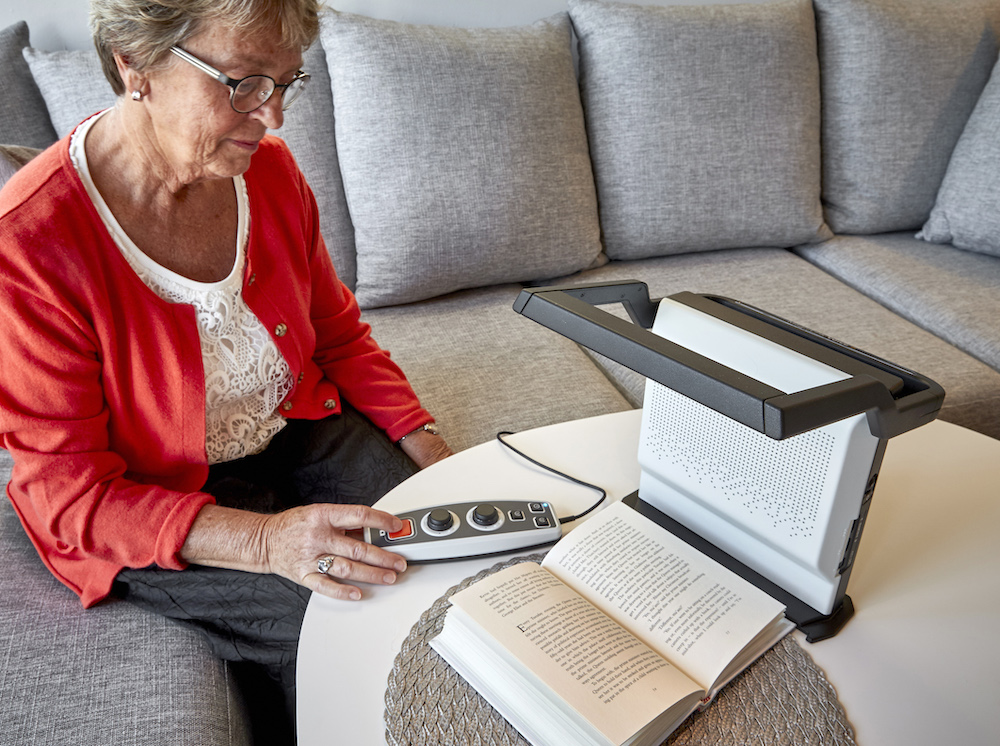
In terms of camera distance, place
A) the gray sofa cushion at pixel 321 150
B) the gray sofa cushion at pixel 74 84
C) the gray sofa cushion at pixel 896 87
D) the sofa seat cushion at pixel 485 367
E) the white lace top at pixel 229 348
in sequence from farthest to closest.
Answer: the gray sofa cushion at pixel 896 87 → the gray sofa cushion at pixel 321 150 → the gray sofa cushion at pixel 74 84 → the sofa seat cushion at pixel 485 367 → the white lace top at pixel 229 348

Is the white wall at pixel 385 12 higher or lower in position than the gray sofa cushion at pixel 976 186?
higher

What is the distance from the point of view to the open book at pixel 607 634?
2.07 ft

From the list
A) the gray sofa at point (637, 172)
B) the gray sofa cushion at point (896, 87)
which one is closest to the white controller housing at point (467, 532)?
the gray sofa at point (637, 172)

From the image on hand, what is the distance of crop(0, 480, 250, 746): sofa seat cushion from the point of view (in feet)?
2.81

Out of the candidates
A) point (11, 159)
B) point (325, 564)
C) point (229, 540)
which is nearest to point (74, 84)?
point (11, 159)

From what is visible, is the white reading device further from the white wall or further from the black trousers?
the white wall

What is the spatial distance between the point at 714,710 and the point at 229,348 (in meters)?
0.74

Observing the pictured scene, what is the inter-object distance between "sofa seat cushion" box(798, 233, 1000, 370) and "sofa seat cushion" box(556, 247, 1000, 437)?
0.18 ft

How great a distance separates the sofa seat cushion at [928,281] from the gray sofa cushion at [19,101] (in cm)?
189

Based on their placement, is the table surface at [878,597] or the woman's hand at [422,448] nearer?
the table surface at [878,597]

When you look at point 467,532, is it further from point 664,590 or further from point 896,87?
point 896,87

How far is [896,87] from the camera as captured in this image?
2.02m

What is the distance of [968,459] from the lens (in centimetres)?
102

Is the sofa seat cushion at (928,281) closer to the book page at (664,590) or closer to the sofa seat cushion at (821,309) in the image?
the sofa seat cushion at (821,309)
